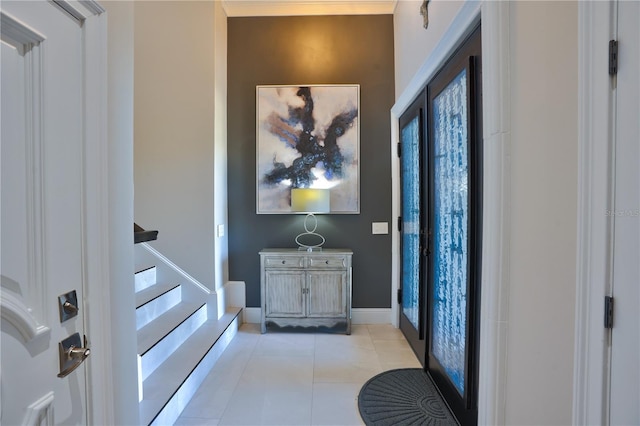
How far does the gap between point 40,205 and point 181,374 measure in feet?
5.60

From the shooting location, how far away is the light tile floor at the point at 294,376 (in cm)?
188

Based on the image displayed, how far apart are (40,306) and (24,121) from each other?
474 mm

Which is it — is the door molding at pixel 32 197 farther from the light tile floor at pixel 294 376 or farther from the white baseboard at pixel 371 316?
the white baseboard at pixel 371 316

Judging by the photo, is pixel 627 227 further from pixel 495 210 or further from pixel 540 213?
pixel 495 210

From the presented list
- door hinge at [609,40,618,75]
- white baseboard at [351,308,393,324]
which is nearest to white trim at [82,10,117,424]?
door hinge at [609,40,618,75]

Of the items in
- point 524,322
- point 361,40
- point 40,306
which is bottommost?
point 524,322

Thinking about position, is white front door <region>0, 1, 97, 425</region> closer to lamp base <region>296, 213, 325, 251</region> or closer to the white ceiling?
lamp base <region>296, 213, 325, 251</region>

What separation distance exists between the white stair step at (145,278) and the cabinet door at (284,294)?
1086mm

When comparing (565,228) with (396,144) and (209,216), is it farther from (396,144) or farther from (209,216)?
(209,216)

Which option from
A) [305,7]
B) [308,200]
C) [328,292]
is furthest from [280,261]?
[305,7]

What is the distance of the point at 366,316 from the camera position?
338 cm

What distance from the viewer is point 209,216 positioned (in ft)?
10.0

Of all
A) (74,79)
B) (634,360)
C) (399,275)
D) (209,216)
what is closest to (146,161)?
(209,216)

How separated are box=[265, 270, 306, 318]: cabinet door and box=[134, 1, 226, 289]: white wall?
592 mm
